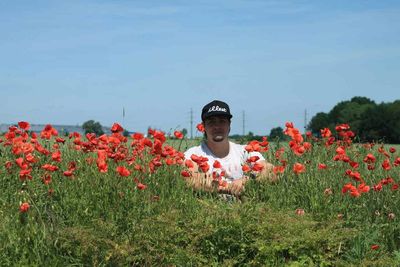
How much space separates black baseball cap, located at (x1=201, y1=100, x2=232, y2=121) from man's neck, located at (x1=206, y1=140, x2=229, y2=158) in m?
0.28

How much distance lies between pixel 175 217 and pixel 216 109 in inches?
65.8

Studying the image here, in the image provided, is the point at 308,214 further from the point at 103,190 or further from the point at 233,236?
the point at 103,190

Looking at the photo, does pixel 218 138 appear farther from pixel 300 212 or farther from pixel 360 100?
pixel 360 100

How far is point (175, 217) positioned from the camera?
207 inches

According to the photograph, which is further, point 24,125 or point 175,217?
point 24,125

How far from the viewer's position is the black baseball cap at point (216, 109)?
6605mm

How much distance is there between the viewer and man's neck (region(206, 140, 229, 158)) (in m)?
6.80

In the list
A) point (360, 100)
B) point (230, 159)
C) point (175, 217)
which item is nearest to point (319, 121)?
point (360, 100)

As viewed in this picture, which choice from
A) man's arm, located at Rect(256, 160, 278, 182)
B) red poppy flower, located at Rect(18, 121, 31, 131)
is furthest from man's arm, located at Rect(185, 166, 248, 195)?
red poppy flower, located at Rect(18, 121, 31, 131)

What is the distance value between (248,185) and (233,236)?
1.32 metres

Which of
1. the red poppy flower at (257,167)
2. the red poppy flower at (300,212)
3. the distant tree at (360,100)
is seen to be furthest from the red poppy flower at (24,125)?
the distant tree at (360,100)

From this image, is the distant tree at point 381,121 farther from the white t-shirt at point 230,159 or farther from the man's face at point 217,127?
the man's face at point 217,127

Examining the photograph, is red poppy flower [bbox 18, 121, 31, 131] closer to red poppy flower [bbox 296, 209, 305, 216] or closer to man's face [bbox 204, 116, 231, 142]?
man's face [bbox 204, 116, 231, 142]

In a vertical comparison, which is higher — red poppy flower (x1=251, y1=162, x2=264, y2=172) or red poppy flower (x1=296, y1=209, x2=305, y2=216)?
red poppy flower (x1=251, y1=162, x2=264, y2=172)
